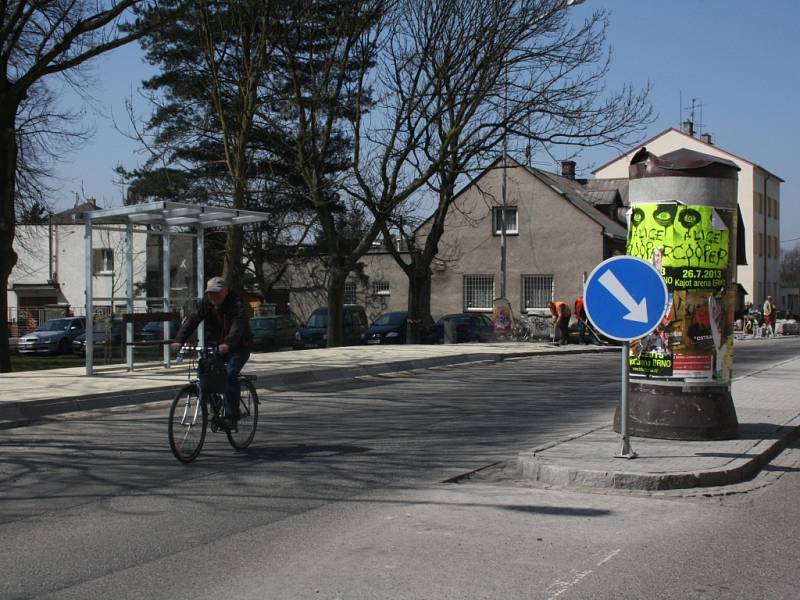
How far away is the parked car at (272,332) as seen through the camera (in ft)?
111

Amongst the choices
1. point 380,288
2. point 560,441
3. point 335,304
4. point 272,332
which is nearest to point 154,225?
point 335,304

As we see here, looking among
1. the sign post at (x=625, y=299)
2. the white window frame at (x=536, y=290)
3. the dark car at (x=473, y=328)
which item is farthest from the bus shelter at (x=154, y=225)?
the white window frame at (x=536, y=290)

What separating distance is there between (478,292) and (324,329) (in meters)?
15.2

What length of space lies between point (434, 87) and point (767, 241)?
55355 mm

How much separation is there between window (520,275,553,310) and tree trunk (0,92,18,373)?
29.9m

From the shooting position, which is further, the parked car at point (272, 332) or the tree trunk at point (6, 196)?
the parked car at point (272, 332)

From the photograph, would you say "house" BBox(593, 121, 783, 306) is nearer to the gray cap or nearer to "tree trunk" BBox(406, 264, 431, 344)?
"tree trunk" BBox(406, 264, 431, 344)

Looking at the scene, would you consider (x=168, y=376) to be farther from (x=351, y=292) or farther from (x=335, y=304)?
(x=351, y=292)

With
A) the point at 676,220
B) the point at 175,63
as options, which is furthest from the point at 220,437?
the point at 175,63

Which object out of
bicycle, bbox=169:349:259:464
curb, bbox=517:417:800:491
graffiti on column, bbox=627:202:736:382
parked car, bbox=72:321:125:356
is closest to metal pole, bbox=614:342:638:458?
curb, bbox=517:417:800:491

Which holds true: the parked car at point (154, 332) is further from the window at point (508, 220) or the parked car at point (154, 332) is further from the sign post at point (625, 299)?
the window at point (508, 220)

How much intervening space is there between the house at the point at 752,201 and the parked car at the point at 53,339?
132 ft

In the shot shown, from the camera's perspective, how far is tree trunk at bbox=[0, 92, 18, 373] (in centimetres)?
2078

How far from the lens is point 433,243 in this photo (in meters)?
33.6
